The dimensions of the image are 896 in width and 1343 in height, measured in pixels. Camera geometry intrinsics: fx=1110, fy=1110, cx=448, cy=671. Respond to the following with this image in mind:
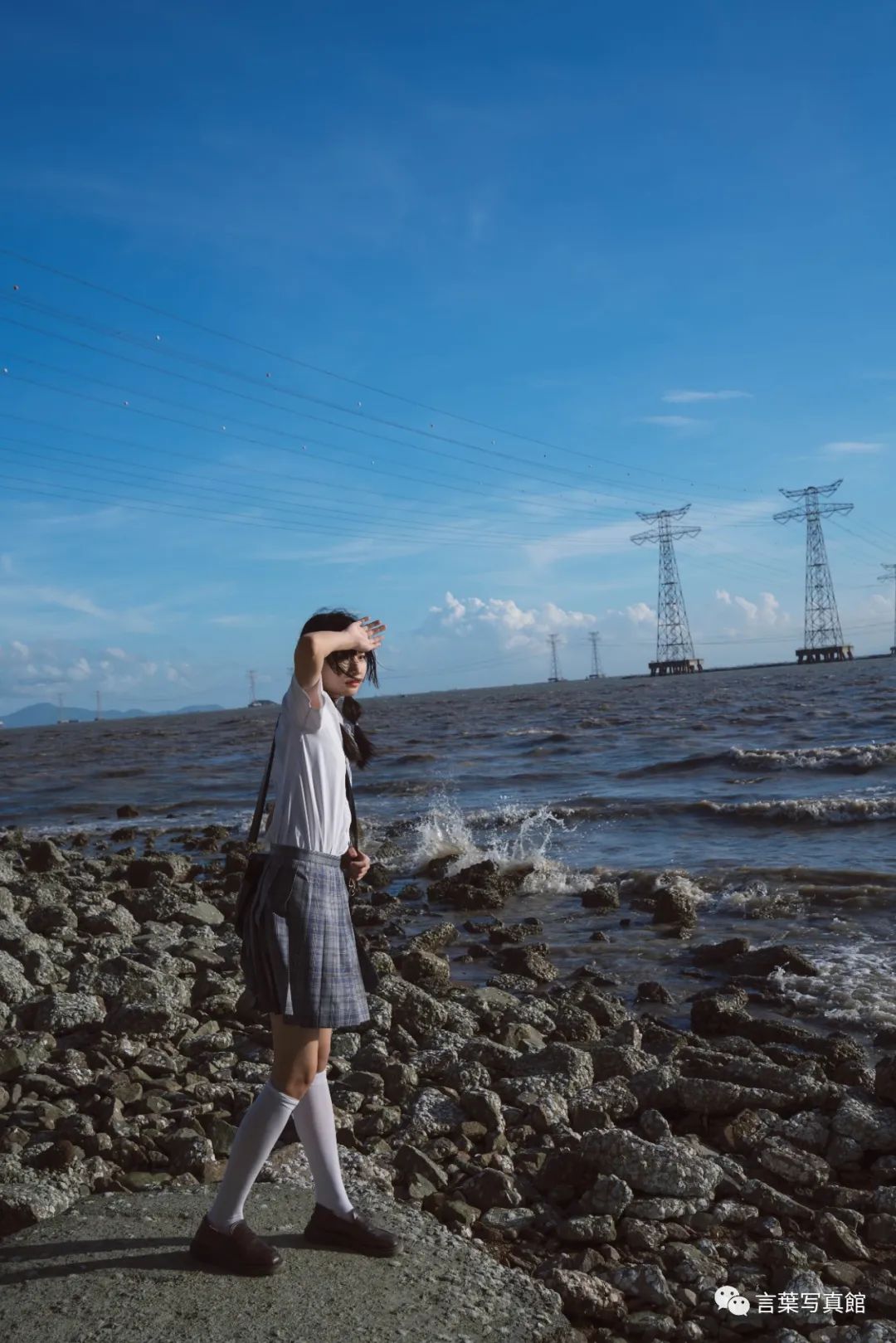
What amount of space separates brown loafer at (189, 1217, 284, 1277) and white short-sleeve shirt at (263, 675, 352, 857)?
4.59ft

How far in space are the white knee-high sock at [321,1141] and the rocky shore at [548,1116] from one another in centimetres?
74

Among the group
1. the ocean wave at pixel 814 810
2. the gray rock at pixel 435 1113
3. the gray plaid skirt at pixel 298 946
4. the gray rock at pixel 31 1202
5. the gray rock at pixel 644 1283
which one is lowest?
the ocean wave at pixel 814 810

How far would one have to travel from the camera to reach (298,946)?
378cm

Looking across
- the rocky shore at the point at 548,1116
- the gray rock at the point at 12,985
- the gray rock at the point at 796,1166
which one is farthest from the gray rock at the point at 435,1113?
the gray rock at the point at 12,985

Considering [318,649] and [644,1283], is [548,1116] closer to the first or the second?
[644,1283]

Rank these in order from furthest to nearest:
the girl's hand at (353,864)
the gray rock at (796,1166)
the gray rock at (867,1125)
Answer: the gray rock at (867,1125) → the gray rock at (796,1166) → the girl's hand at (353,864)

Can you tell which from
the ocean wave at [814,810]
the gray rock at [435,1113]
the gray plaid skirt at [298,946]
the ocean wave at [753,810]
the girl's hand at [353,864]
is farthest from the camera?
the ocean wave at [753,810]

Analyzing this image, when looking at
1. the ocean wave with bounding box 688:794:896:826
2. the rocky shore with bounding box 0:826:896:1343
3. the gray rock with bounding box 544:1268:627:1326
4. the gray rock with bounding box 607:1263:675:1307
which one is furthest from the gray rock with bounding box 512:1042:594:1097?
the ocean wave with bounding box 688:794:896:826

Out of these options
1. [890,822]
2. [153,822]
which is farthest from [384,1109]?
[153,822]

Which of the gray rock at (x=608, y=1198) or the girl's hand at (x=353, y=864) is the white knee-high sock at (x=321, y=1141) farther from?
the gray rock at (x=608, y=1198)

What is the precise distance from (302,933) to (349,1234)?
1.26m

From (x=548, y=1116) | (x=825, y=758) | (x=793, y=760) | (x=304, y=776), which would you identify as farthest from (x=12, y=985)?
(x=825, y=758)

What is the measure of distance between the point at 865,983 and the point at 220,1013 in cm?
488

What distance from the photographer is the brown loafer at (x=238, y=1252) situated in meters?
3.90
